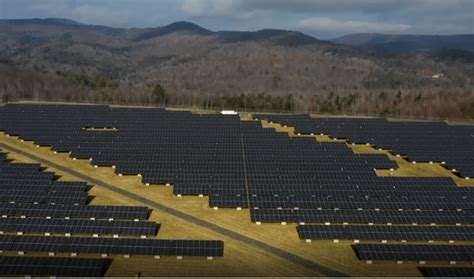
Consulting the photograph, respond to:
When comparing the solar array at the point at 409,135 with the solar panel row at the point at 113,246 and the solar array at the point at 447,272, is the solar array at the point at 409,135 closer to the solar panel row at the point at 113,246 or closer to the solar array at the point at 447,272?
the solar array at the point at 447,272

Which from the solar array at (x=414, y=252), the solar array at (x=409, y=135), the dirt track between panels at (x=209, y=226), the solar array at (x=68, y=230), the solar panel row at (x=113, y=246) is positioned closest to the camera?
the solar array at (x=68, y=230)

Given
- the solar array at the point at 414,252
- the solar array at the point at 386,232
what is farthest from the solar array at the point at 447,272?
the solar array at the point at 386,232

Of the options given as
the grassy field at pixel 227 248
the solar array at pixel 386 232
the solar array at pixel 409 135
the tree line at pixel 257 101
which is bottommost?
the grassy field at pixel 227 248

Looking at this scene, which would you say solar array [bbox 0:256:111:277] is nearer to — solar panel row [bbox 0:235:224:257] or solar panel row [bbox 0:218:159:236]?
solar panel row [bbox 0:235:224:257]

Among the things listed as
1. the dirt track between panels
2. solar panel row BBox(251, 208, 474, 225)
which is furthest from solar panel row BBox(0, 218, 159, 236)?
solar panel row BBox(251, 208, 474, 225)

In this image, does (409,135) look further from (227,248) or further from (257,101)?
(257,101)

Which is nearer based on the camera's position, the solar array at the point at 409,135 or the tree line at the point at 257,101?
the solar array at the point at 409,135
